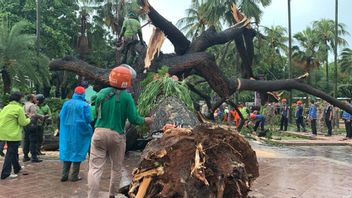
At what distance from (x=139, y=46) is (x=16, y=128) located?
180 inches

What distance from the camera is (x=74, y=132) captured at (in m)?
7.03

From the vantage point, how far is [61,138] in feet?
23.5

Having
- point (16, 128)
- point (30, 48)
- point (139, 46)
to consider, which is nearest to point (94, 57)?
point (30, 48)

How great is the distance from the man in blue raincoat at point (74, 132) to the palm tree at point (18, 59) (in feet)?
48.4

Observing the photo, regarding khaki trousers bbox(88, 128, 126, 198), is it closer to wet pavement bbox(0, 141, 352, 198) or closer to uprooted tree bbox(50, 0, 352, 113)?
wet pavement bbox(0, 141, 352, 198)

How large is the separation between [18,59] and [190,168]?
18.8 m

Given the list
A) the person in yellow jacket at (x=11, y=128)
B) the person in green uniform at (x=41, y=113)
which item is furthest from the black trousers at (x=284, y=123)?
the person in yellow jacket at (x=11, y=128)

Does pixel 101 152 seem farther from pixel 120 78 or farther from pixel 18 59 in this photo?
pixel 18 59

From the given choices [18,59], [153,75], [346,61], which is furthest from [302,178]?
[346,61]

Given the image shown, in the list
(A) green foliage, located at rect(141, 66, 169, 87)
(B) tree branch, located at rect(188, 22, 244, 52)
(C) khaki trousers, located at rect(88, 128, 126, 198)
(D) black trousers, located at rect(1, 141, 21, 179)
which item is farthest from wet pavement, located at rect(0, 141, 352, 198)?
(B) tree branch, located at rect(188, 22, 244, 52)

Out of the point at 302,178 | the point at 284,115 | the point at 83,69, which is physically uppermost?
the point at 83,69

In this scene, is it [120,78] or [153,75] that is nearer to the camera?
[120,78]

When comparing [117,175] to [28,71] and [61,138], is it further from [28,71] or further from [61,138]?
[28,71]

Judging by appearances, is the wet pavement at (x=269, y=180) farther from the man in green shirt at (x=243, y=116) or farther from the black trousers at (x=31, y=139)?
the man in green shirt at (x=243, y=116)
